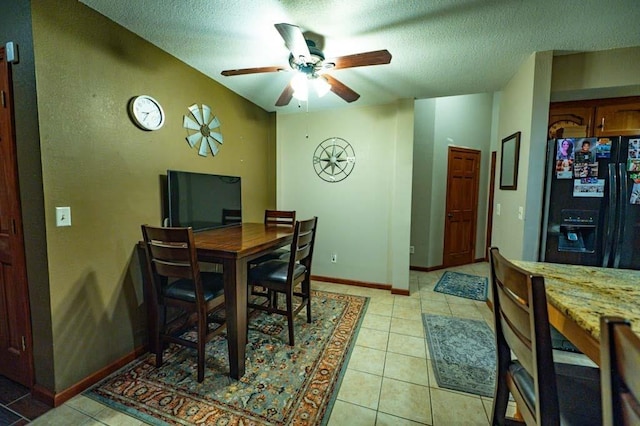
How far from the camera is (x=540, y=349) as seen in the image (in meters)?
0.76

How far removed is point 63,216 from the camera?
5.23ft

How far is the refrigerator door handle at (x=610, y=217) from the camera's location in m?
2.02

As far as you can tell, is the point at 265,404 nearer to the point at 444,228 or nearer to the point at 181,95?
the point at 181,95

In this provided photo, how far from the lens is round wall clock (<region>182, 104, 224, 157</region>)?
2496 millimetres

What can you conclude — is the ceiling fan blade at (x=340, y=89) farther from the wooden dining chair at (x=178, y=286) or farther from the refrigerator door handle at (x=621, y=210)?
the refrigerator door handle at (x=621, y=210)

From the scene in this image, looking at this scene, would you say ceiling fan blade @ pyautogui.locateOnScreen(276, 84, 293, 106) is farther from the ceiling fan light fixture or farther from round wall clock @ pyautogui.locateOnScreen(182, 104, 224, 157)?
round wall clock @ pyautogui.locateOnScreen(182, 104, 224, 157)

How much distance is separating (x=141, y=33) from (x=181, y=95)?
1.65 ft

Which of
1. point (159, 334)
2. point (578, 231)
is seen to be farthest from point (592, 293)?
point (159, 334)

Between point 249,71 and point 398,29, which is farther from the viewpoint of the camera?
point 249,71

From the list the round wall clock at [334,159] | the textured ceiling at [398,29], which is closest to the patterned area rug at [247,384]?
the round wall clock at [334,159]

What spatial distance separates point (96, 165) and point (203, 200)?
86cm

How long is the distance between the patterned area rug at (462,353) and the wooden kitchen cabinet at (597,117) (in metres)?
2.12

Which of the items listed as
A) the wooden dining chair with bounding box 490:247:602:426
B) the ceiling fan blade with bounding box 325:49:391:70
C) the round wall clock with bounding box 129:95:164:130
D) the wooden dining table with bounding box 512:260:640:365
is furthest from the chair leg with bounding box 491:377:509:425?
the round wall clock with bounding box 129:95:164:130

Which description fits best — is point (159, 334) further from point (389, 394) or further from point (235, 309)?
point (389, 394)
